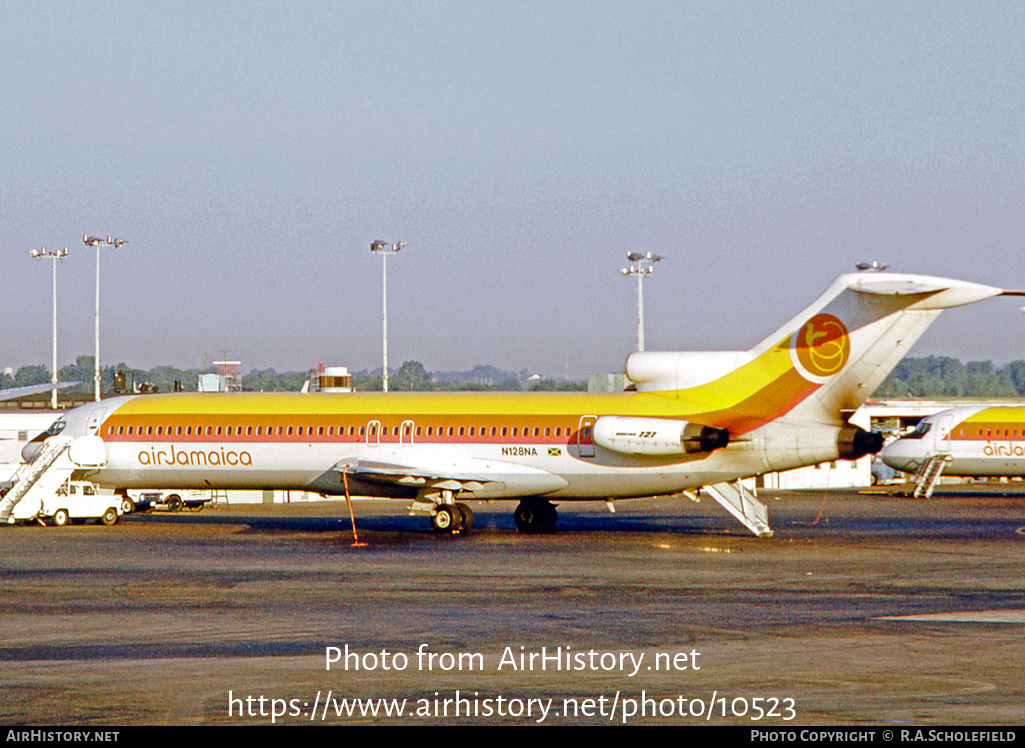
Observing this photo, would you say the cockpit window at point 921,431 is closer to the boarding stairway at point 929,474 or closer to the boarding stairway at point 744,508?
the boarding stairway at point 929,474

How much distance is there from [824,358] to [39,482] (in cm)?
2389

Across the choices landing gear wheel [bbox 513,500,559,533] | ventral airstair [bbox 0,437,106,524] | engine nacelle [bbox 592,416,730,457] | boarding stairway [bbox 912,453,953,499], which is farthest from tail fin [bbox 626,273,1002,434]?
boarding stairway [bbox 912,453,953,499]

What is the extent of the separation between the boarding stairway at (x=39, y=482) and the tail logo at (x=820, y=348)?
2205cm

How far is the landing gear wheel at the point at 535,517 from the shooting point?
37.2 metres

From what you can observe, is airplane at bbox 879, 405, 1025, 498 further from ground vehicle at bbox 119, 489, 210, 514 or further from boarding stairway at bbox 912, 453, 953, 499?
ground vehicle at bbox 119, 489, 210, 514

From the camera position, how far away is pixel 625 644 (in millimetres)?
16781

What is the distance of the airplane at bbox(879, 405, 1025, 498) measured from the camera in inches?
2271

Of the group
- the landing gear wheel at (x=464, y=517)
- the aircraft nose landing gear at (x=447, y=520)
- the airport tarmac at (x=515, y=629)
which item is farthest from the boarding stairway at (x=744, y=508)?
the aircraft nose landing gear at (x=447, y=520)

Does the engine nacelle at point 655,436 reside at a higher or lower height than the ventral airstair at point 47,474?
higher

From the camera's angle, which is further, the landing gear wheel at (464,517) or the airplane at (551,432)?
the landing gear wheel at (464,517)

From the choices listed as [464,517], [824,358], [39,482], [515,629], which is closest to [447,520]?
[464,517]

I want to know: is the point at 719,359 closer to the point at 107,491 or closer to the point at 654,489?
the point at 654,489

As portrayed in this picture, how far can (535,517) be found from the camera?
37.3 m

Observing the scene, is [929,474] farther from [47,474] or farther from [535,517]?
[47,474]
